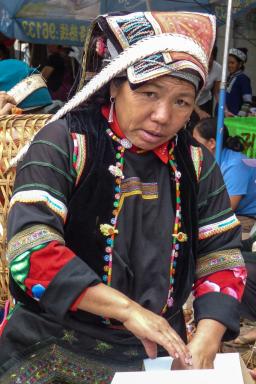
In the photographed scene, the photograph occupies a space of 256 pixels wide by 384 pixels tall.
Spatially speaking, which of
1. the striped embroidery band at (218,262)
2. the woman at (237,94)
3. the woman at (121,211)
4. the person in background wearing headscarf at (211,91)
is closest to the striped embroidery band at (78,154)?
the woman at (121,211)

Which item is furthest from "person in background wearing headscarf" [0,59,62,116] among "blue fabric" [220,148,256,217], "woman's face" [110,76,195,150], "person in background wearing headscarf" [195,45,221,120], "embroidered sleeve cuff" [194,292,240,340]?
"person in background wearing headscarf" [195,45,221,120]

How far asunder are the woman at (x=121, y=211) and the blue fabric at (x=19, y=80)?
1.22 meters

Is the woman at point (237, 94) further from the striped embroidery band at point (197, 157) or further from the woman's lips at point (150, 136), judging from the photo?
the woman's lips at point (150, 136)

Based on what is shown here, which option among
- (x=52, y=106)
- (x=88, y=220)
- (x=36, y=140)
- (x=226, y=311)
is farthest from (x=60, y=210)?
(x=52, y=106)

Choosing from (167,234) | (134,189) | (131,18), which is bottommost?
(167,234)

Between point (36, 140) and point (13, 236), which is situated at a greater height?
point (36, 140)

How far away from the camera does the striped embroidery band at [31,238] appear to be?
5.61ft

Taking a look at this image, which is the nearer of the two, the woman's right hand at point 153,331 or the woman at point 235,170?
the woman's right hand at point 153,331

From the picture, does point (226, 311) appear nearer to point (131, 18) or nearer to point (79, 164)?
point (79, 164)

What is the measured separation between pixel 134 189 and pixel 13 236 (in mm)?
372

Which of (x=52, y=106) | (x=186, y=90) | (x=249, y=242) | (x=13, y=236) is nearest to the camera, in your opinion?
(x=13, y=236)

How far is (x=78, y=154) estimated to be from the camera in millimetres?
1866

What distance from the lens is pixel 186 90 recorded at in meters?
1.87

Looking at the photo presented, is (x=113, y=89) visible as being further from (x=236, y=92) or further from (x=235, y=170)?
(x=236, y=92)
